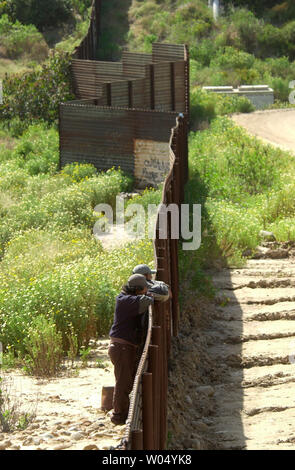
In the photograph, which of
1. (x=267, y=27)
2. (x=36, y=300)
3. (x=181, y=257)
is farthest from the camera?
(x=267, y=27)

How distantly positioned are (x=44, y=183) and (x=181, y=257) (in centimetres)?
578

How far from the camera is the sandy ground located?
726cm

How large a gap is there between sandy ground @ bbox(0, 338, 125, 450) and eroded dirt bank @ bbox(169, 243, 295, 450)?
30.0 inches

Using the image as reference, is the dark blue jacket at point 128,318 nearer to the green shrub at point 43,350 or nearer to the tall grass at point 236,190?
the green shrub at point 43,350

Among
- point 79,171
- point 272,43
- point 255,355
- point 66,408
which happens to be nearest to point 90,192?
point 79,171

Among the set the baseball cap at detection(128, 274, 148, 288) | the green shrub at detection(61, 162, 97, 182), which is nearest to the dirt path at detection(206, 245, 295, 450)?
the baseball cap at detection(128, 274, 148, 288)

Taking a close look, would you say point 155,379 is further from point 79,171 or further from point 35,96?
point 35,96

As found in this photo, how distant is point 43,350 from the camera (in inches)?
374

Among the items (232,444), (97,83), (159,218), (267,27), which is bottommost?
(232,444)

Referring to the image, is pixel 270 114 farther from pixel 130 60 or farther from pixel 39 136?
pixel 39 136

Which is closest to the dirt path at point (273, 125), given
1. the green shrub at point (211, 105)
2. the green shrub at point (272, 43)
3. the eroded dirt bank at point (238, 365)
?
the green shrub at point (211, 105)

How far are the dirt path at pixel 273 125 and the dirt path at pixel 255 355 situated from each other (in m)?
8.46
